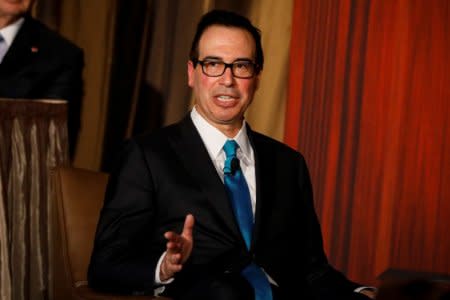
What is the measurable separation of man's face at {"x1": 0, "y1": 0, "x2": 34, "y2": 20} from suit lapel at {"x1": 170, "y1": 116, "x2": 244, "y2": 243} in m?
1.25

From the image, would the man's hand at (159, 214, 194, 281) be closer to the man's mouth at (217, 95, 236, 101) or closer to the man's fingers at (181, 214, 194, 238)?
the man's fingers at (181, 214, 194, 238)

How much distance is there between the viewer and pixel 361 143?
3258 millimetres

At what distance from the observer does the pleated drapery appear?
3.03 m

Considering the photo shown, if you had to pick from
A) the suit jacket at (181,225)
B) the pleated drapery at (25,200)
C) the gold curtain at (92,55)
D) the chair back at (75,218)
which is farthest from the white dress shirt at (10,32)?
the suit jacket at (181,225)

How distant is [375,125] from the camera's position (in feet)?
10.6

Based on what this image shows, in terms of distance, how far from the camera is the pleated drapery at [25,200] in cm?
303

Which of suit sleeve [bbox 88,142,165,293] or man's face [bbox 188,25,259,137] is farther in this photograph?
man's face [bbox 188,25,259,137]

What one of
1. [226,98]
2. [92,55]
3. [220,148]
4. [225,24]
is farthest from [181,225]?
[92,55]

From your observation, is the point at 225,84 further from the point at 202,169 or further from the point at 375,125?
the point at 375,125

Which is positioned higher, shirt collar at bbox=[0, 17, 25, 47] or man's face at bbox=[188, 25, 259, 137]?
shirt collar at bbox=[0, 17, 25, 47]

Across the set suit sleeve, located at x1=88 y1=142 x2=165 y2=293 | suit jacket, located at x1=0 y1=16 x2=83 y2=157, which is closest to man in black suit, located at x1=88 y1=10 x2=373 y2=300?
suit sleeve, located at x1=88 y1=142 x2=165 y2=293

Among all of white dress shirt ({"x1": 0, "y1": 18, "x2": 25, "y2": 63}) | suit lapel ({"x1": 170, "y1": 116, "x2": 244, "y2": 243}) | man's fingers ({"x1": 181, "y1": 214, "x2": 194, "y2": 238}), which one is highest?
white dress shirt ({"x1": 0, "y1": 18, "x2": 25, "y2": 63})

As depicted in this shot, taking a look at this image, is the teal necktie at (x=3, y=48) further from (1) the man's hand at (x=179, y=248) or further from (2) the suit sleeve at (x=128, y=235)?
(1) the man's hand at (x=179, y=248)

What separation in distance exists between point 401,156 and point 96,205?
1.32 meters
